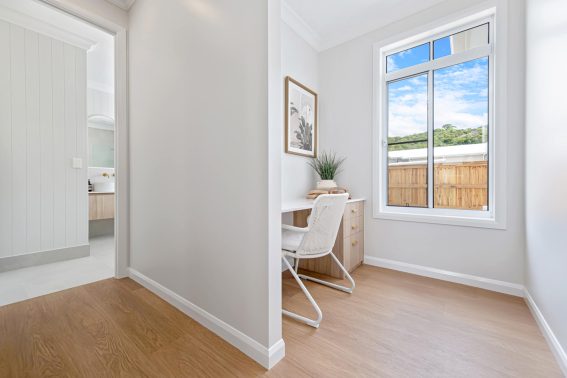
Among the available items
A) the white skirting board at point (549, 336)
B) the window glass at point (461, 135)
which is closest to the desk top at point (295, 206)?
the window glass at point (461, 135)

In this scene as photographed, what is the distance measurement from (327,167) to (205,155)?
162 cm

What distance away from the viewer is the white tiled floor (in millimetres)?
1913

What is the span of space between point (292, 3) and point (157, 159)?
2069mm

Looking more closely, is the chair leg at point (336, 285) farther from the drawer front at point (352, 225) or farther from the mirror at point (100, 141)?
the mirror at point (100, 141)

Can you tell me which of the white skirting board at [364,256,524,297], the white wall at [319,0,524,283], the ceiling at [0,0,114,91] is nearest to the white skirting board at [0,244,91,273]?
the ceiling at [0,0,114,91]

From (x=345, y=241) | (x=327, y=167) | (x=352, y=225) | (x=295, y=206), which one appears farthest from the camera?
(x=327, y=167)

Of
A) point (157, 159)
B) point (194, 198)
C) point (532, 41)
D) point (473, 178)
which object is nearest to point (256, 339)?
point (194, 198)

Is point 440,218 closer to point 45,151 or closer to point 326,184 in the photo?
point 326,184

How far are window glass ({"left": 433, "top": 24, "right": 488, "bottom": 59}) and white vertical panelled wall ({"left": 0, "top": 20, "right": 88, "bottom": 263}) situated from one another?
161 inches

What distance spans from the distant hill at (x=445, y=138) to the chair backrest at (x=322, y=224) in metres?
1.32

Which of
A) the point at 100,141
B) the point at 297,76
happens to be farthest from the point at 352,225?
the point at 100,141

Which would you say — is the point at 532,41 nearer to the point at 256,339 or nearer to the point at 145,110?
the point at 256,339

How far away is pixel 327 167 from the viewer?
2727 mm

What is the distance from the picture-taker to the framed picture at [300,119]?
96.3 inches
